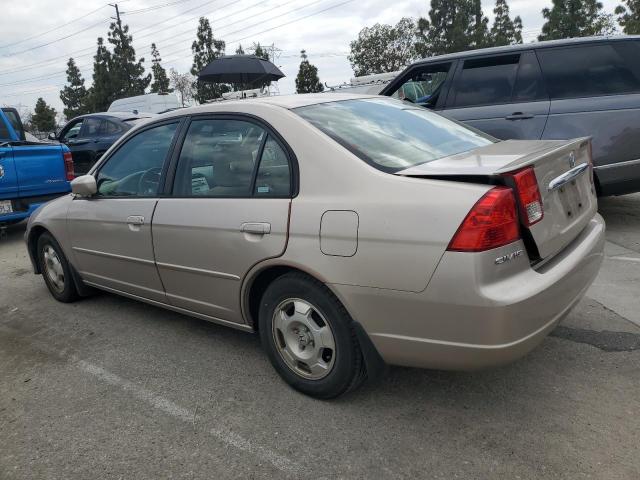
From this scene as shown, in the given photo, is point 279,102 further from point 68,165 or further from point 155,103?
point 155,103

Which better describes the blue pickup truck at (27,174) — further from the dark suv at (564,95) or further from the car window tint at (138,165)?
the dark suv at (564,95)

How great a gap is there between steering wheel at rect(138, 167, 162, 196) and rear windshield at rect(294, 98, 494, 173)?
1162 millimetres

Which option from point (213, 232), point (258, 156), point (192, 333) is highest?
point (258, 156)

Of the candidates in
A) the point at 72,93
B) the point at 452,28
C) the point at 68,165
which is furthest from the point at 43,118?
the point at 68,165

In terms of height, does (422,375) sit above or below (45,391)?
below

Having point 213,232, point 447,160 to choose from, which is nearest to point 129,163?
point 213,232

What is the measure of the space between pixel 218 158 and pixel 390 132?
3.42 ft

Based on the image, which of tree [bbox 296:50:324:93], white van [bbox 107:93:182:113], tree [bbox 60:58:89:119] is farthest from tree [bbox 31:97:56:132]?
white van [bbox 107:93:182:113]

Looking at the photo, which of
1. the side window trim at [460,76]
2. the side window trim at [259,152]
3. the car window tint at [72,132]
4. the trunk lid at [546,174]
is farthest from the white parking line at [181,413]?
the car window tint at [72,132]

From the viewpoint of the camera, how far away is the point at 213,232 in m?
2.99

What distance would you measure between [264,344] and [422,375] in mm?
909

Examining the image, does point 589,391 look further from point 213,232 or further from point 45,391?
point 45,391

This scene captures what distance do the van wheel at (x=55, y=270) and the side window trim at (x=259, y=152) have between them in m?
1.68

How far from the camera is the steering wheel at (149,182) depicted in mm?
3502
